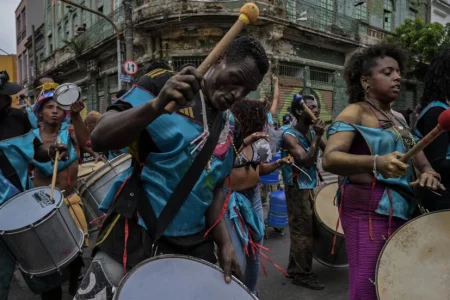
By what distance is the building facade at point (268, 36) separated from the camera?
14.0m

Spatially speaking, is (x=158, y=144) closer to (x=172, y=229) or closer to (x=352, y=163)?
(x=172, y=229)

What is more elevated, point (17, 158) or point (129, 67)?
point (129, 67)

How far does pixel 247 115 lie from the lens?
3.60m

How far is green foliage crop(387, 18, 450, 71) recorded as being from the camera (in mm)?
17719

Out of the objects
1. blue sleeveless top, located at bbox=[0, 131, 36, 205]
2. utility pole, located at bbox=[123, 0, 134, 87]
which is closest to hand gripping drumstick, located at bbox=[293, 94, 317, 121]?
blue sleeveless top, located at bbox=[0, 131, 36, 205]

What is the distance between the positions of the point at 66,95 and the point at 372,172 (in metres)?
2.50

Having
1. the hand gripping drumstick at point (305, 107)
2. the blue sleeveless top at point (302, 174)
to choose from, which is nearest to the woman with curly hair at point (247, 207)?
the hand gripping drumstick at point (305, 107)

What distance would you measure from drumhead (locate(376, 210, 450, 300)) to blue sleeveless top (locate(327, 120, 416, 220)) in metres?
0.26

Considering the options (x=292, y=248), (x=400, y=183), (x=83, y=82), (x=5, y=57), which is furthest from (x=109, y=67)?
(x=400, y=183)

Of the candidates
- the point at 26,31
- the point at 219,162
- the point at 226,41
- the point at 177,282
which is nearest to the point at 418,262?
the point at 219,162

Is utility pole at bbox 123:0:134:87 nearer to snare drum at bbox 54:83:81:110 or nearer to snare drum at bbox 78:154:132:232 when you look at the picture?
snare drum at bbox 78:154:132:232

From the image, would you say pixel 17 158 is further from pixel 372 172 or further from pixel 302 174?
pixel 302 174

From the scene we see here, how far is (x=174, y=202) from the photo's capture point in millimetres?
1667

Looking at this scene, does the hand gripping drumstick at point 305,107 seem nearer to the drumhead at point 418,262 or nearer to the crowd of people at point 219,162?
the crowd of people at point 219,162
